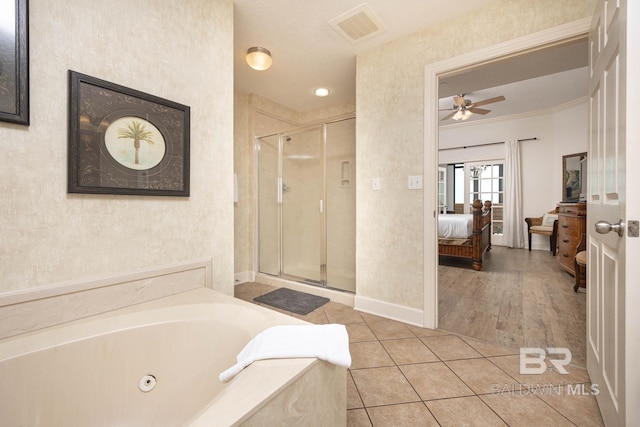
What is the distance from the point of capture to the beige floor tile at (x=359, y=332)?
6.13 ft

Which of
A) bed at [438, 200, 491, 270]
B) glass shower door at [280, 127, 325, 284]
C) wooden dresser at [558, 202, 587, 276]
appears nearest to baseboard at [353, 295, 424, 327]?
glass shower door at [280, 127, 325, 284]

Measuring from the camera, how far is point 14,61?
95 centimetres

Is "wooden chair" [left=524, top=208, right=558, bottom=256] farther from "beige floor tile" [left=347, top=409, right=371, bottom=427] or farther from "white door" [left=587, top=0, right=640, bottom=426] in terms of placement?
"beige floor tile" [left=347, top=409, right=371, bottom=427]

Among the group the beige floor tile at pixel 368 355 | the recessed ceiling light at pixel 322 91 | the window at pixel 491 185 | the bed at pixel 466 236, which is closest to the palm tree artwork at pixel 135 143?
the beige floor tile at pixel 368 355

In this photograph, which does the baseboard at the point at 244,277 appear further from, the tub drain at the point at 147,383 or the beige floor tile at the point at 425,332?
the tub drain at the point at 147,383

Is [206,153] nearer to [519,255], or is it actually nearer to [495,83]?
[495,83]

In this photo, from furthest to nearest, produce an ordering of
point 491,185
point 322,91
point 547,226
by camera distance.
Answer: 1. point 491,185
2. point 547,226
3. point 322,91

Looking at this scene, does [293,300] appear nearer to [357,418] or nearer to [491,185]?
[357,418]

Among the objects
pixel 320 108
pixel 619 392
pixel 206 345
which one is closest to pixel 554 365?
pixel 619 392

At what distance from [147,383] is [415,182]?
197 centimetres

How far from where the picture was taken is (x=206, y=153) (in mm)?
1594

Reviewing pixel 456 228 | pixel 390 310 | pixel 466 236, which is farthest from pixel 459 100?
pixel 390 310

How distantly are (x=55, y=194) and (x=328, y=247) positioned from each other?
227cm

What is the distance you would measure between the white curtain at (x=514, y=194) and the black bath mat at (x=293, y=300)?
4.72 m
